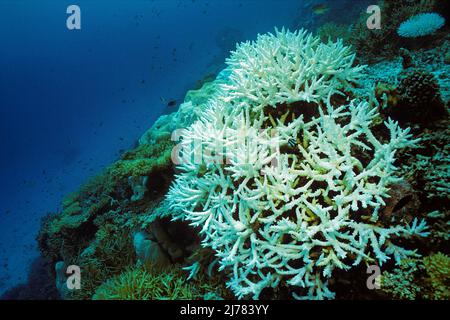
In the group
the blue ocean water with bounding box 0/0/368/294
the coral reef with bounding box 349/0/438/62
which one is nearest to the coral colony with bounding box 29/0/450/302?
the coral reef with bounding box 349/0/438/62

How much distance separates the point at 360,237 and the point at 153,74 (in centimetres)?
7285

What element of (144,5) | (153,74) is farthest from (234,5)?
(153,74)

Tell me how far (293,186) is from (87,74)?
336ft

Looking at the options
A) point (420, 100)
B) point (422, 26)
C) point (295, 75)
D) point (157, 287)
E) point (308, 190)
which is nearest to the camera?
point (308, 190)

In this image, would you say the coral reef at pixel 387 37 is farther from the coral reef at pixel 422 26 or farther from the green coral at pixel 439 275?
Result: the green coral at pixel 439 275

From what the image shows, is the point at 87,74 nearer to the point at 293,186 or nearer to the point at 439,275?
the point at 293,186

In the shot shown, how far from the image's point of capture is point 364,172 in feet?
8.81

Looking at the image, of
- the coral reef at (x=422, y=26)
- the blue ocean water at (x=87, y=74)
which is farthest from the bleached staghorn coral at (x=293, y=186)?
the blue ocean water at (x=87, y=74)

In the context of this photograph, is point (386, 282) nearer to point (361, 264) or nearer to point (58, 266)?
point (361, 264)

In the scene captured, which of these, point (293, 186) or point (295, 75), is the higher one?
point (295, 75)

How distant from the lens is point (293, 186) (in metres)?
2.90

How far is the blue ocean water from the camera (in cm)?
4688

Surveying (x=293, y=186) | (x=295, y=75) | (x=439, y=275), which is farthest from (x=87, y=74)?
(x=439, y=275)

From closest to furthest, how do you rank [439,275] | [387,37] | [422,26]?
1. [439,275]
2. [422,26]
3. [387,37]
